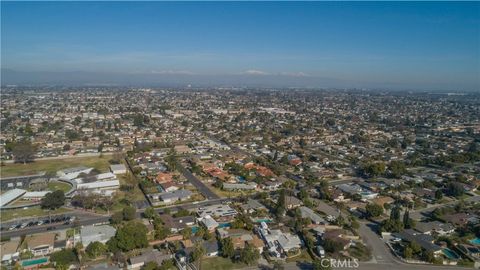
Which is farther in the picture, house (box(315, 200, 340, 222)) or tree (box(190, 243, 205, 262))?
house (box(315, 200, 340, 222))

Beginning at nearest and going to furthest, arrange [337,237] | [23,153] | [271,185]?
[337,237], [271,185], [23,153]

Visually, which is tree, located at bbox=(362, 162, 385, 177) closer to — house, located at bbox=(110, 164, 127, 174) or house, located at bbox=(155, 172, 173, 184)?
house, located at bbox=(155, 172, 173, 184)

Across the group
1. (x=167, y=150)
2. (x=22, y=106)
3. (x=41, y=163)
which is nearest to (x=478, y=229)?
(x=167, y=150)

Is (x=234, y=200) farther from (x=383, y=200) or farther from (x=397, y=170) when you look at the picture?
(x=397, y=170)

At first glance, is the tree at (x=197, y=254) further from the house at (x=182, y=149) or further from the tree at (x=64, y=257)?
the house at (x=182, y=149)

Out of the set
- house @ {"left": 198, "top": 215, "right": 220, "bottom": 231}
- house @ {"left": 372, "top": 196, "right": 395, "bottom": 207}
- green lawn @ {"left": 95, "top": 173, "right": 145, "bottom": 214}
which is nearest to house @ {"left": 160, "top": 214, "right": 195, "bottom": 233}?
house @ {"left": 198, "top": 215, "right": 220, "bottom": 231}

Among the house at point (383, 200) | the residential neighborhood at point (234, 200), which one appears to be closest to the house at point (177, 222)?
the residential neighborhood at point (234, 200)

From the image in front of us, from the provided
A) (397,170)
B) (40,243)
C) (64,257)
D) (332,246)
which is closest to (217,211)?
(332,246)
